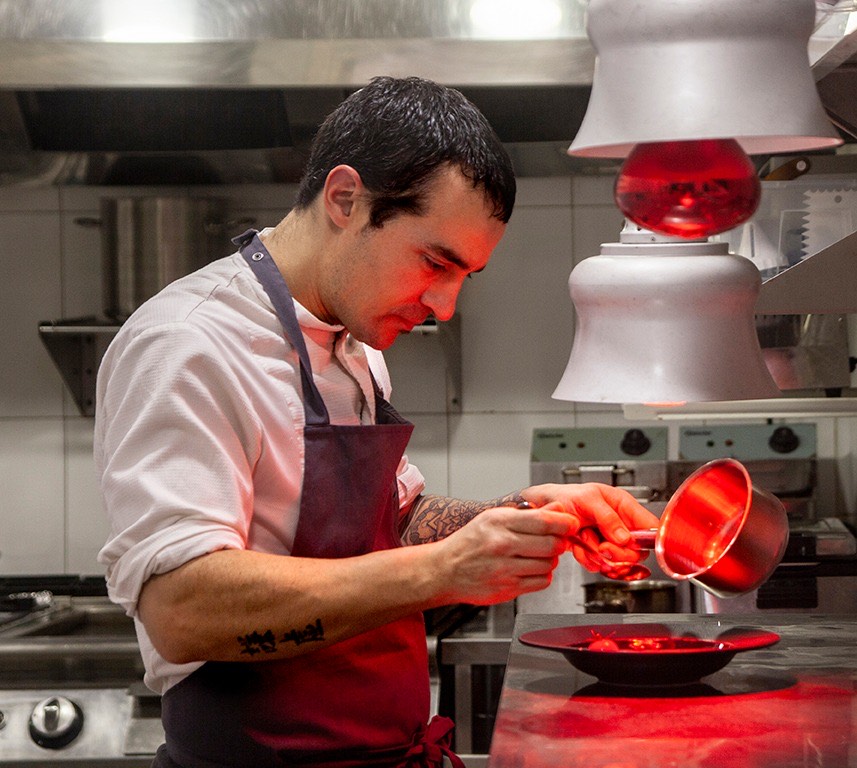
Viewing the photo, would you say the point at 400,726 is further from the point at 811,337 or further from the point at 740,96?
the point at 811,337

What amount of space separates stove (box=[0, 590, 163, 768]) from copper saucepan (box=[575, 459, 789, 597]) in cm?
130

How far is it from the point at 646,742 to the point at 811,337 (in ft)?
4.50

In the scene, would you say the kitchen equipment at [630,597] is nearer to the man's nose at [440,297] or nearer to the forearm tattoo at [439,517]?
the forearm tattoo at [439,517]

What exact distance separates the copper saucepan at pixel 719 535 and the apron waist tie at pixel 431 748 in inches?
12.9

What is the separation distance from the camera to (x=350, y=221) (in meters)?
1.50

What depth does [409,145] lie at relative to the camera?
4.78 ft

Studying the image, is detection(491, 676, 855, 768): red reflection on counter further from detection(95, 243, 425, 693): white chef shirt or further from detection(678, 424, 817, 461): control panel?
detection(678, 424, 817, 461): control panel

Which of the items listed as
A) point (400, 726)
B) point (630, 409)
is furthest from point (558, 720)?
point (630, 409)

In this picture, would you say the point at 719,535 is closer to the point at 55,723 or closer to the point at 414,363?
the point at 55,723

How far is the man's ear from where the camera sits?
1485 mm

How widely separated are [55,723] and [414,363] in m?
1.27

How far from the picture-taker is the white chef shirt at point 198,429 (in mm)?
1330

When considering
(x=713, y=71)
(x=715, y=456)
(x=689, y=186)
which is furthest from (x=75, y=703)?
(x=713, y=71)

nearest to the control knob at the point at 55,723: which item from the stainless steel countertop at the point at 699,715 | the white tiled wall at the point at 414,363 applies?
the white tiled wall at the point at 414,363
